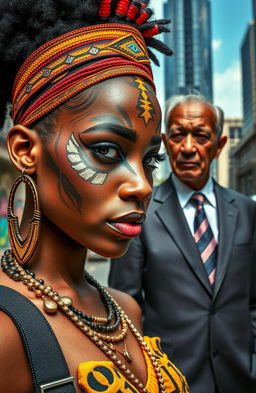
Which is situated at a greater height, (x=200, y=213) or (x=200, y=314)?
(x=200, y=213)

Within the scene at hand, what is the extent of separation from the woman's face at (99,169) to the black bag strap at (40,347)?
289 millimetres

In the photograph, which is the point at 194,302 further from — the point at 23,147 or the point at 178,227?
the point at 23,147

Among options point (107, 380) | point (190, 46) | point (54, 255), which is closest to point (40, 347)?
point (107, 380)

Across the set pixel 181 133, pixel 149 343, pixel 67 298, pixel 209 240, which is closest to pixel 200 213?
pixel 209 240

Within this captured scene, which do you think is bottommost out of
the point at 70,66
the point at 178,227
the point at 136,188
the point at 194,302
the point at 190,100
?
the point at 194,302

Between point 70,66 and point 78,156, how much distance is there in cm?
30

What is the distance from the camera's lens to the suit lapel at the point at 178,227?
273cm

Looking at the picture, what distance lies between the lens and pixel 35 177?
50.6 inches

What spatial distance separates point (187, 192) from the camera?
3047 millimetres

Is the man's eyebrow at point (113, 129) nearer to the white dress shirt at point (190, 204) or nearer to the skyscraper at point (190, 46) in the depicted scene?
the white dress shirt at point (190, 204)

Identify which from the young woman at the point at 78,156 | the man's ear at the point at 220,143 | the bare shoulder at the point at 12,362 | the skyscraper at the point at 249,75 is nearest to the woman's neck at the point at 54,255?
the young woman at the point at 78,156

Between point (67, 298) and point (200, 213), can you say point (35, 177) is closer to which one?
point (67, 298)

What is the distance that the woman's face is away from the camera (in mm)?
1202

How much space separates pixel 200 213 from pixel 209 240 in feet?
0.74
